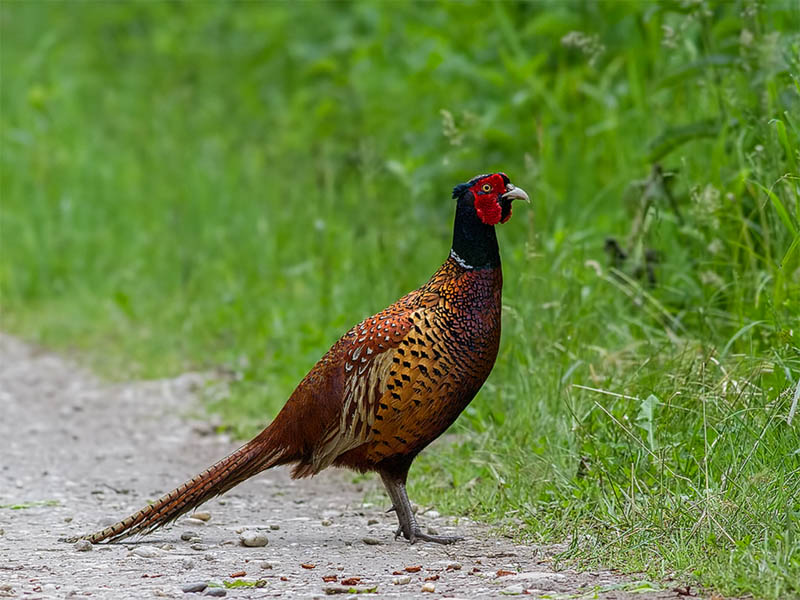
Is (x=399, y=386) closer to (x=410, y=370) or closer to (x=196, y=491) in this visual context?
(x=410, y=370)

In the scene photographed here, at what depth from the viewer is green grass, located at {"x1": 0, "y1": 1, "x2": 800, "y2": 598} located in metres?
3.92

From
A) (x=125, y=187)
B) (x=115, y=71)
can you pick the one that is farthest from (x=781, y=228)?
(x=115, y=71)

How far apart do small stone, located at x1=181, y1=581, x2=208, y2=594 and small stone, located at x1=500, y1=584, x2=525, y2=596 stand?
34.8 inches

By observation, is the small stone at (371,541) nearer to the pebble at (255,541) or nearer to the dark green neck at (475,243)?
the pebble at (255,541)

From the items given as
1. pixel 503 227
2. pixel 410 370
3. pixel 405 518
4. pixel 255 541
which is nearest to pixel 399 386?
pixel 410 370

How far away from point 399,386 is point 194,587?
1.01 m

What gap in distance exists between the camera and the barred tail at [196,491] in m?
3.95

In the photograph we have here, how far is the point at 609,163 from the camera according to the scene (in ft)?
22.3

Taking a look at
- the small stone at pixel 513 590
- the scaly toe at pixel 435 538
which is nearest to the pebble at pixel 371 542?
the scaly toe at pixel 435 538

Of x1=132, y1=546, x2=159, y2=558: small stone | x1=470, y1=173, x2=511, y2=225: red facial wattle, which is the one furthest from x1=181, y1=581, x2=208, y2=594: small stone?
x1=470, y1=173, x2=511, y2=225: red facial wattle

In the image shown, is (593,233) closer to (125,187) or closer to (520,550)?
(520,550)

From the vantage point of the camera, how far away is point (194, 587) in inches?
133

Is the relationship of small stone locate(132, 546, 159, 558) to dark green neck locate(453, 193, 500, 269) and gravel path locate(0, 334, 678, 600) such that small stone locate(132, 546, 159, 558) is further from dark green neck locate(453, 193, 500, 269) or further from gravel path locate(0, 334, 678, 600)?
dark green neck locate(453, 193, 500, 269)

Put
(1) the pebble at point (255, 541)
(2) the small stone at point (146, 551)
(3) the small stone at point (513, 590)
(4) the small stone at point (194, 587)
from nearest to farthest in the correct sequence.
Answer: (3) the small stone at point (513, 590) → (4) the small stone at point (194, 587) → (2) the small stone at point (146, 551) → (1) the pebble at point (255, 541)
